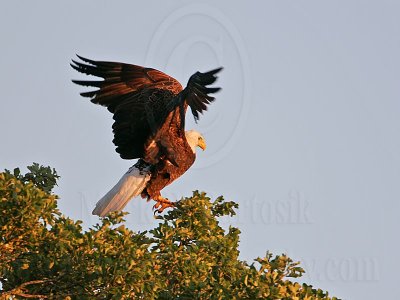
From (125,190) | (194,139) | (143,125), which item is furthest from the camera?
(194,139)

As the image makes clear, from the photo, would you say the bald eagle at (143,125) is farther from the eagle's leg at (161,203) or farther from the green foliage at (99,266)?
the green foliage at (99,266)

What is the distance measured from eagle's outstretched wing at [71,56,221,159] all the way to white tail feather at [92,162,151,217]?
0.81ft

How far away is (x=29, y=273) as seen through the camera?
24.4ft

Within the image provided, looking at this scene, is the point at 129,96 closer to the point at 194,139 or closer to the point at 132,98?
the point at 132,98

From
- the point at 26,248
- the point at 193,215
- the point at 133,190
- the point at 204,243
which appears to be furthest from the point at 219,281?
the point at 133,190

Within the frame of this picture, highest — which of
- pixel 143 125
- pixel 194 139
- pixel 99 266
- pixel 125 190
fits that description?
pixel 194 139

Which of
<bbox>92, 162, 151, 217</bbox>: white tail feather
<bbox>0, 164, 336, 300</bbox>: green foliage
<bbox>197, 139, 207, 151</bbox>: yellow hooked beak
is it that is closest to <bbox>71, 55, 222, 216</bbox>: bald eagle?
<bbox>92, 162, 151, 217</bbox>: white tail feather

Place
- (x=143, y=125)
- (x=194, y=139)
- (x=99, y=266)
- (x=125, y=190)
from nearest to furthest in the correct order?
(x=99, y=266) → (x=125, y=190) → (x=143, y=125) → (x=194, y=139)

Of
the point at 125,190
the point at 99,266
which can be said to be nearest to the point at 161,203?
the point at 125,190

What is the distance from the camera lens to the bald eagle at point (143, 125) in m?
10.8

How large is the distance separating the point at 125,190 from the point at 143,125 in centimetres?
93

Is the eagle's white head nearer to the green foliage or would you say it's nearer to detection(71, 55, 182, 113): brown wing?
detection(71, 55, 182, 113): brown wing

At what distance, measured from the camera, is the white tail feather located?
34.3 ft

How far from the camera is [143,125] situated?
36.1 ft
